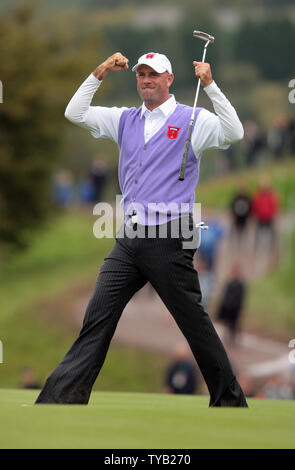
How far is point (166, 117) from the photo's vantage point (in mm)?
7879

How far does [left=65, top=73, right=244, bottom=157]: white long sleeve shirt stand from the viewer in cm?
759

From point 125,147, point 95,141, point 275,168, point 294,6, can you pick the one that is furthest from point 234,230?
point 294,6

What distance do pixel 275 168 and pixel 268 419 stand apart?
4461 cm

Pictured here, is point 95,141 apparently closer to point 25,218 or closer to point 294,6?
point 294,6

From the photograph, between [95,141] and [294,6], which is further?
[294,6]

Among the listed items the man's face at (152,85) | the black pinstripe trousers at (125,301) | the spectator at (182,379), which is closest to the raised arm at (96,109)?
the man's face at (152,85)

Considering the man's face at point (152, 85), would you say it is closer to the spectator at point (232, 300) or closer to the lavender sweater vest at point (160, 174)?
the lavender sweater vest at point (160, 174)

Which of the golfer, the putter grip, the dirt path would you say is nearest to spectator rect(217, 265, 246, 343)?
the dirt path

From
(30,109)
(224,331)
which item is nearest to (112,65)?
(224,331)

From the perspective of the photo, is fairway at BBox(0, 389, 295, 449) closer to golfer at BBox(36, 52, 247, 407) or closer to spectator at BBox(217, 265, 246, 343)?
golfer at BBox(36, 52, 247, 407)

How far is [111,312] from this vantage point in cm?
778

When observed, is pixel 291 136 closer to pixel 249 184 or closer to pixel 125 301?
pixel 249 184

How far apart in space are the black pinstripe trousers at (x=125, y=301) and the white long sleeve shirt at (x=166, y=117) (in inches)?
23.3

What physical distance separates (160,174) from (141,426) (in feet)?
6.49
